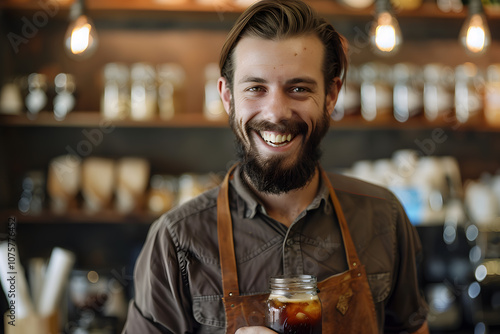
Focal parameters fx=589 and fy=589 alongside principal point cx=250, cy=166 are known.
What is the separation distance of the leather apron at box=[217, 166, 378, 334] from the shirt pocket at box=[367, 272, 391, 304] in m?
0.03

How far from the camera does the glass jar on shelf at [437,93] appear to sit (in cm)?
276

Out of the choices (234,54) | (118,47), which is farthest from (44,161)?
(234,54)

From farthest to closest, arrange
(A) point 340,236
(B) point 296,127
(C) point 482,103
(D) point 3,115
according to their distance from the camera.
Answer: (C) point 482,103 → (D) point 3,115 → (A) point 340,236 → (B) point 296,127

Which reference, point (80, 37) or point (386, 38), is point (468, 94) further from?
point (80, 37)

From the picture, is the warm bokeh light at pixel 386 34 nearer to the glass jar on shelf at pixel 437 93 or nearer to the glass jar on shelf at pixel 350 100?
the glass jar on shelf at pixel 350 100

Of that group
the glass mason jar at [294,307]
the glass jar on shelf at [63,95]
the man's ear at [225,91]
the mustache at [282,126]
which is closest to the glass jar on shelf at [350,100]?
the glass jar on shelf at [63,95]

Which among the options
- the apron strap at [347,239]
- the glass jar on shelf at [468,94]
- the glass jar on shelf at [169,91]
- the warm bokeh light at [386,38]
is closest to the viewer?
the apron strap at [347,239]

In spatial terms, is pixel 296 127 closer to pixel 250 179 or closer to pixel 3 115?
pixel 250 179

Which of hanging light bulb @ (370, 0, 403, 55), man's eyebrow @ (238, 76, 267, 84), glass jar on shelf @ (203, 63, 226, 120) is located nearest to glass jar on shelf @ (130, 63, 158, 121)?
glass jar on shelf @ (203, 63, 226, 120)

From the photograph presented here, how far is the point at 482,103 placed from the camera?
110 inches

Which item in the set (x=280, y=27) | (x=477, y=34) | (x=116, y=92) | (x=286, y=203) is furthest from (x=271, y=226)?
(x=116, y=92)

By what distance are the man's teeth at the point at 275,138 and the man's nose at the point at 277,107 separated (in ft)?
0.11

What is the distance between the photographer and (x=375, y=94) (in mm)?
2742

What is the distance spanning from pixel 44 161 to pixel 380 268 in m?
2.00
